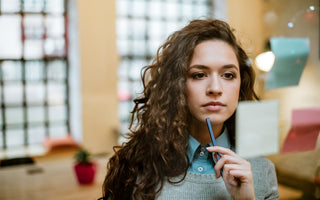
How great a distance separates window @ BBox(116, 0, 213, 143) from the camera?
5473 mm

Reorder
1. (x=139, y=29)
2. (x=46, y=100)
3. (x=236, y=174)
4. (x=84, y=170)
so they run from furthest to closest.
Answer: (x=139, y=29), (x=46, y=100), (x=84, y=170), (x=236, y=174)

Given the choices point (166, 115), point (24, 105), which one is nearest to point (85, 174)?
point (166, 115)

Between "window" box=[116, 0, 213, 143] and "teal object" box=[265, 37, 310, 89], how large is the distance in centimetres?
446

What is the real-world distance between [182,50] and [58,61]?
14.9 ft

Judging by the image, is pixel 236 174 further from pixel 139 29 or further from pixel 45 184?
pixel 139 29

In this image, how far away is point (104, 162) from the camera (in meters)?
2.94

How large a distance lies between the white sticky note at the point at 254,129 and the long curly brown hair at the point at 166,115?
0.08ft

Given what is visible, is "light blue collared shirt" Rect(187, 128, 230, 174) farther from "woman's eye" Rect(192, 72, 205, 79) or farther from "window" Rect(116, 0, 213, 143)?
"window" Rect(116, 0, 213, 143)

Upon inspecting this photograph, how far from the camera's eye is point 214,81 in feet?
2.40

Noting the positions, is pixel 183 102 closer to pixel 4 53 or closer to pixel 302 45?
pixel 302 45

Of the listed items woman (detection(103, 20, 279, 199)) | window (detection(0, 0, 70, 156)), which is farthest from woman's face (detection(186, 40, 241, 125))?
window (detection(0, 0, 70, 156))

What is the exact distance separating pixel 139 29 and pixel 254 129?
16.7ft

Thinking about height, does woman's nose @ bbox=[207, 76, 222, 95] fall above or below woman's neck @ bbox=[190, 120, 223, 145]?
above

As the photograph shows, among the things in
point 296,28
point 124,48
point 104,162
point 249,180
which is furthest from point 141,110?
point 124,48
